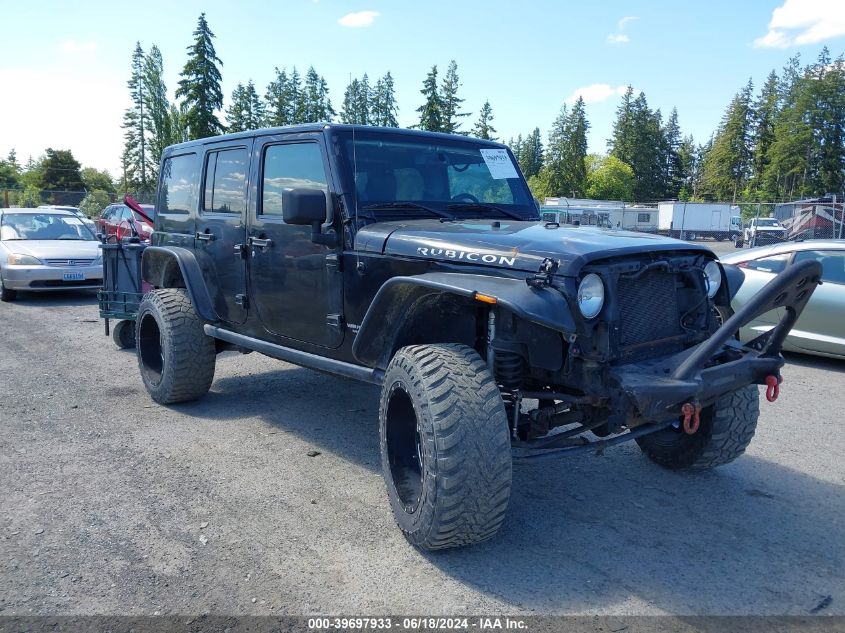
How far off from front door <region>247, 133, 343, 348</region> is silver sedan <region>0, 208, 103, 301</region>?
285 inches

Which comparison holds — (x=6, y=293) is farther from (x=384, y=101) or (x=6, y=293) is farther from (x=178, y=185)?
(x=384, y=101)

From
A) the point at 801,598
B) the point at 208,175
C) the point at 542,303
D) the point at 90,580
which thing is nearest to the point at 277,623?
the point at 90,580

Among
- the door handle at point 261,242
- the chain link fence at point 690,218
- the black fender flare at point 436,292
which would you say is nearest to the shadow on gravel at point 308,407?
the black fender flare at point 436,292

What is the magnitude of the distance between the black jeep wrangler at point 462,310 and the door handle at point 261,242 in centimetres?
1

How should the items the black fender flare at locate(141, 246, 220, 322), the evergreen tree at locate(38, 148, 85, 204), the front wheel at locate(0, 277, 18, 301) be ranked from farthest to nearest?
the evergreen tree at locate(38, 148, 85, 204)
the front wheel at locate(0, 277, 18, 301)
the black fender flare at locate(141, 246, 220, 322)

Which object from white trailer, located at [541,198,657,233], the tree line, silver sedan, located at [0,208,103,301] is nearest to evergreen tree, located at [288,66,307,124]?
the tree line

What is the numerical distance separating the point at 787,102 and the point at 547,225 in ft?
301

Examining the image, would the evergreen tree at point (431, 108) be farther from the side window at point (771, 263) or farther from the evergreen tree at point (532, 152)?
the evergreen tree at point (532, 152)

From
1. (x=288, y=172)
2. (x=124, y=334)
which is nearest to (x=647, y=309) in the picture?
(x=288, y=172)

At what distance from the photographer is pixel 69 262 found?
11469 millimetres

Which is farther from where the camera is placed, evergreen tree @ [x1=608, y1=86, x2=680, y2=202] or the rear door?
evergreen tree @ [x1=608, y1=86, x2=680, y2=202]

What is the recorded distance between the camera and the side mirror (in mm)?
3752

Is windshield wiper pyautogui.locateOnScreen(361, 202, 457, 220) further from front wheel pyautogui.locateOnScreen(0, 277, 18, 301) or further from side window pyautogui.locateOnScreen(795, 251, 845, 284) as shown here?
front wheel pyautogui.locateOnScreen(0, 277, 18, 301)

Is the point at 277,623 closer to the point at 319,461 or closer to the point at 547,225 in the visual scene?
the point at 319,461
